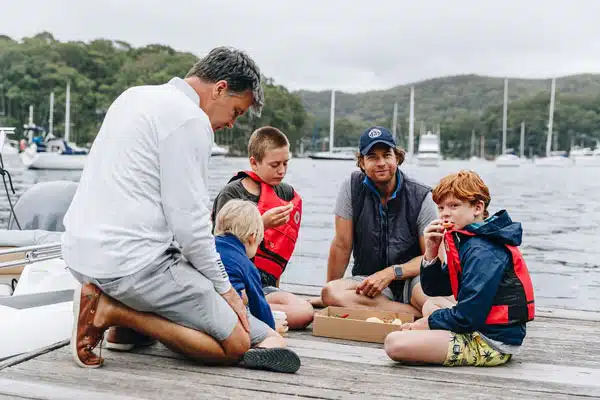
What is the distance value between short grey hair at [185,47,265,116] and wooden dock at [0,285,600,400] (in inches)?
57.6

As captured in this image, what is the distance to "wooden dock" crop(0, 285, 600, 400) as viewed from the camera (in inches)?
134

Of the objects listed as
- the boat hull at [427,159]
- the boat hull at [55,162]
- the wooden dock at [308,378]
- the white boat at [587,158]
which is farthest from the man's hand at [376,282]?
the white boat at [587,158]

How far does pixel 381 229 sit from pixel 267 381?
2007 mm

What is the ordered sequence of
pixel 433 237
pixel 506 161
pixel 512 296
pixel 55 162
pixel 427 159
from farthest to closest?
pixel 506 161, pixel 427 159, pixel 55 162, pixel 433 237, pixel 512 296

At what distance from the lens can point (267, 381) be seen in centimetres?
360

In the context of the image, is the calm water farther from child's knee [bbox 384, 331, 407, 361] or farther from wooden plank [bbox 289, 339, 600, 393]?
child's knee [bbox 384, 331, 407, 361]

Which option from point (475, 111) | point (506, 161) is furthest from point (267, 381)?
point (475, 111)

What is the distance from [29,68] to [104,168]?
101102mm

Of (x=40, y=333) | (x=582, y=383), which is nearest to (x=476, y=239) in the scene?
(x=582, y=383)

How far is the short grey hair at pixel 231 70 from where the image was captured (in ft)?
12.1

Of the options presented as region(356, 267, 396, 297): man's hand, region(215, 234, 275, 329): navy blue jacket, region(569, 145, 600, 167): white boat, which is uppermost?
region(215, 234, 275, 329): navy blue jacket

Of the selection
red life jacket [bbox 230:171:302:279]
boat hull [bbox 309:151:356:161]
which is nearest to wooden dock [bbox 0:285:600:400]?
red life jacket [bbox 230:171:302:279]

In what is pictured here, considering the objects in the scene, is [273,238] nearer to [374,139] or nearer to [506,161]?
[374,139]

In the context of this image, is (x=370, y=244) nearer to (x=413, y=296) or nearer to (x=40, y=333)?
(x=413, y=296)
